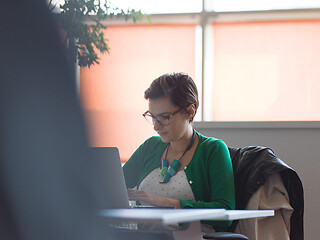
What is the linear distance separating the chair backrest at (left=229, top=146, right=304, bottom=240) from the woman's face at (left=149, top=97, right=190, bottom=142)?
320 mm

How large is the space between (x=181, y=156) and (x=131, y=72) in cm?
176

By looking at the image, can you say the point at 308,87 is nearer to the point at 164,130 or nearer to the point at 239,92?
the point at 239,92

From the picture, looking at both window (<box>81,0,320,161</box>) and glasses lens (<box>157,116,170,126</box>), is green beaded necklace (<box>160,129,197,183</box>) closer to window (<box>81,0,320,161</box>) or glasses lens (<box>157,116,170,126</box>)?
glasses lens (<box>157,116,170,126</box>)

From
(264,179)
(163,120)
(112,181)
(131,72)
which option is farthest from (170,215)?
(131,72)

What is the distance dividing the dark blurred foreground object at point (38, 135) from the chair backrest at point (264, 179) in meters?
1.27

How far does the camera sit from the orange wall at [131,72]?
3.72 metres

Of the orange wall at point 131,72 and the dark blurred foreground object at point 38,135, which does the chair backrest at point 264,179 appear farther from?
the orange wall at point 131,72

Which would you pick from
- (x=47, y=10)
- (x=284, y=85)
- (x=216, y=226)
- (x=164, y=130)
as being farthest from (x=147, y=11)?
(x=47, y=10)

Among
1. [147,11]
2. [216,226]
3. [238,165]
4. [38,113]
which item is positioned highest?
[147,11]

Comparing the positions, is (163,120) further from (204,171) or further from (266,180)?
(266,180)

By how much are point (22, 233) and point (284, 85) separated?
3.05 metres

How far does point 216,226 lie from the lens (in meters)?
1.94

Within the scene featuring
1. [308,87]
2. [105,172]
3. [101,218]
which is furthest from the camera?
[308,87]

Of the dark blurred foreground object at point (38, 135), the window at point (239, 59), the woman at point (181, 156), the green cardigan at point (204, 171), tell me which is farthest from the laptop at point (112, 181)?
the window at point (239, 59)
